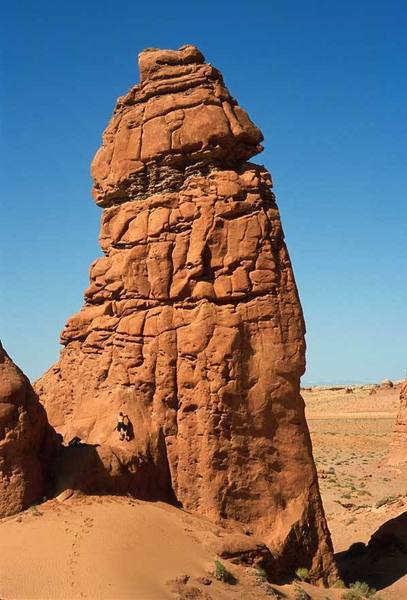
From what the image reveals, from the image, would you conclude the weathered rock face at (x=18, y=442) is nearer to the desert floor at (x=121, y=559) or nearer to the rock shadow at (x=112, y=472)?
the desert floor at (x=121, y=559)

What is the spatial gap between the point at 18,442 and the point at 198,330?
5121mm

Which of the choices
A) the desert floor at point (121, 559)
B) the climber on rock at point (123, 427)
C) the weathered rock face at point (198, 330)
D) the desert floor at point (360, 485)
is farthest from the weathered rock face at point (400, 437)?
the climber on rock at point (123, 427)

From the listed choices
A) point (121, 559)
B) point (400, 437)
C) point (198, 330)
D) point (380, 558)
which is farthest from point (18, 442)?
point (400, 437)

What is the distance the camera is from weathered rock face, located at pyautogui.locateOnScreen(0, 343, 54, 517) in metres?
14.0

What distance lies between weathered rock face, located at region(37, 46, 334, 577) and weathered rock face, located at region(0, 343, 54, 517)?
184 centimetres

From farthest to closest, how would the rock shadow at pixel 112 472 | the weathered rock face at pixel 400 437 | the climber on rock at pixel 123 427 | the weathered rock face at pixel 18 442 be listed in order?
the weathered rock face at pixel 400 437, the climber on rock at pixel 123 427, the rock shadow at pixel 112 472, the weathered rock face at pixel 18 442

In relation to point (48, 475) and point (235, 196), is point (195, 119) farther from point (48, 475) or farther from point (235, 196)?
point (48, 475)

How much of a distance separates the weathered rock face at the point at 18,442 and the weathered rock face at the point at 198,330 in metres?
1.84

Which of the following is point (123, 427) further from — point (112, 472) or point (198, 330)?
point (198, 330)

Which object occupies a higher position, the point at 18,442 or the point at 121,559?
the point at 18,442

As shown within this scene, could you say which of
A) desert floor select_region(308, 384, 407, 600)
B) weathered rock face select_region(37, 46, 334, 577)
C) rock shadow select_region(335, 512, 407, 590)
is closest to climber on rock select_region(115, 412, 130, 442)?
weathered rock face select_region(37, 46, 334, 577)

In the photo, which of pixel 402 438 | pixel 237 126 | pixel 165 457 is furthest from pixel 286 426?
pixel 402 438

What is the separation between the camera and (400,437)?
3859cm

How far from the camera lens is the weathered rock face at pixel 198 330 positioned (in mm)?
16609
